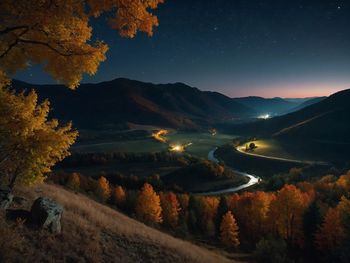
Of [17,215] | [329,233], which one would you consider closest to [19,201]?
[17,215]

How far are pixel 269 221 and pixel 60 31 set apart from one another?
85.0 meters

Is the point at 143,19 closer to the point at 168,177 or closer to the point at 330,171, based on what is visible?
the point at 168,177

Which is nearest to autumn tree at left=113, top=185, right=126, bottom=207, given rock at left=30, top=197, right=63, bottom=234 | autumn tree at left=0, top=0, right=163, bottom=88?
rock at left=30, top=197, right=63, bottom=234

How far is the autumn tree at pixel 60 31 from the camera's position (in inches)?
517

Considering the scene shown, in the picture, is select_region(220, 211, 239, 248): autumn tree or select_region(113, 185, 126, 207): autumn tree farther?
select_region(113, 185, 126, 207): autumn tree

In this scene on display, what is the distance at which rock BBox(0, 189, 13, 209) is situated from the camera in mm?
17748

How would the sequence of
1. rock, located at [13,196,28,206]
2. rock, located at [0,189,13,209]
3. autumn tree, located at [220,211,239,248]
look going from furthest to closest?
1. autumn tree, located at [220,211,239,248]
2. rock, located at [13,196,28,206]
3. rock, located at [0,189,13,209]

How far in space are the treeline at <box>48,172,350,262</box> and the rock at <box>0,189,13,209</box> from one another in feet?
133

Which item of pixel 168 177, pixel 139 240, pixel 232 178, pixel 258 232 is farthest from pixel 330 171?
pixel 139 240

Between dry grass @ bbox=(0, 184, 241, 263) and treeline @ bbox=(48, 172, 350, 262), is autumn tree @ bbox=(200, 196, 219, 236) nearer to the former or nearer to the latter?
treeline @ bbox=(48, 172, 350, 262)

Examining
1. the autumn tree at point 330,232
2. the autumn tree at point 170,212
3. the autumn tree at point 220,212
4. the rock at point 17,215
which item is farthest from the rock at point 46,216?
the autumn tree at point 220,212

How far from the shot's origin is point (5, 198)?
18172mm

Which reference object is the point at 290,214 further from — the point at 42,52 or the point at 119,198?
the point at 42,52

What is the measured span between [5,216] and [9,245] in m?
3.61
